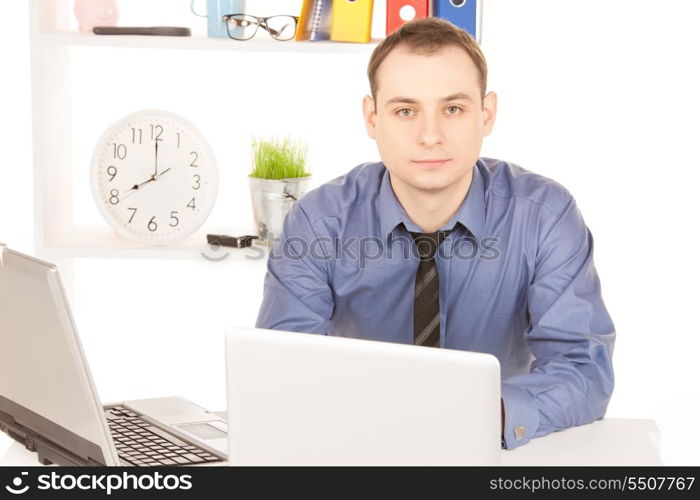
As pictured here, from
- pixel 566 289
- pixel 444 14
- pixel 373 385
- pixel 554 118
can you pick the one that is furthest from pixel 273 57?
pixel 373 385

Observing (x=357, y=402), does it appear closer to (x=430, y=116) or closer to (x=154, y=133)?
(x=430, y=116)

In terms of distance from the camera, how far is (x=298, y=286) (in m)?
2.31

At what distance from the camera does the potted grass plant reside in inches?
119

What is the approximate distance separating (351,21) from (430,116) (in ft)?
2.69

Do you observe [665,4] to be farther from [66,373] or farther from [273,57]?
[66,373]

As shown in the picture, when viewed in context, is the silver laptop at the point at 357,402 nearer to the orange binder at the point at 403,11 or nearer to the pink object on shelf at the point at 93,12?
the orange binder at the point at 403,11

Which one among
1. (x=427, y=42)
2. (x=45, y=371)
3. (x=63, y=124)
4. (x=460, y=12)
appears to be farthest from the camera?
(x=63, y=124)

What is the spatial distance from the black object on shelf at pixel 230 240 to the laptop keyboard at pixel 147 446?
1.16 meters

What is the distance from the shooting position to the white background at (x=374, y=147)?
10.9ft

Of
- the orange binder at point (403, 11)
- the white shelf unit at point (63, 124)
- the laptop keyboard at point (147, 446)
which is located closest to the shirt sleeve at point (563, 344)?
the laptop keyboard at point (147, 446)

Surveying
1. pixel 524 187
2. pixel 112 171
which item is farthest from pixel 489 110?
pixel 112 171

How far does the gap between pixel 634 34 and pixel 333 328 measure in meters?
1.62

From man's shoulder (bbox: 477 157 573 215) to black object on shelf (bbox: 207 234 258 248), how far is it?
85 cm

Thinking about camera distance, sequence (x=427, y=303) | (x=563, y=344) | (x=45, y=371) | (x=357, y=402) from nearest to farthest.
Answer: (x=357, y=402) < (x=45, y=371) < (x=563, y=344) < (x=427, y=303)
